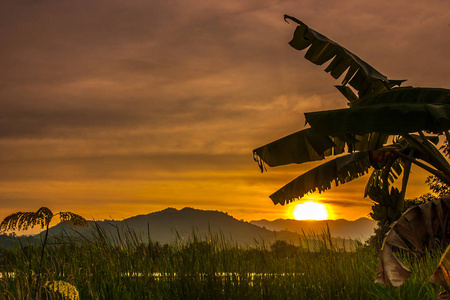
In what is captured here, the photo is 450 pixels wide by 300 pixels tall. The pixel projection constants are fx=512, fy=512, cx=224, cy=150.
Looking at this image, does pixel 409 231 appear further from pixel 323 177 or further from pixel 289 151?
pixel 323 177

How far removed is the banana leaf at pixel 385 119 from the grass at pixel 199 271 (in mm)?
2353

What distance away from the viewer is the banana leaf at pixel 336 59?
9.41 metres

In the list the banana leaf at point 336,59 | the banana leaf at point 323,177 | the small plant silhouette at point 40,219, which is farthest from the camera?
the banana leaf at point 323,177

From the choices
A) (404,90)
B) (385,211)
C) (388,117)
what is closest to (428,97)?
(404,90)

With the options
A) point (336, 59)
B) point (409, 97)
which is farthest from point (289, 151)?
point (409, 97)

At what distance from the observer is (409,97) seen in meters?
7.34

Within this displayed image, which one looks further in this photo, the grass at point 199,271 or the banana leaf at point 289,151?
the banana leaf at point 289,151

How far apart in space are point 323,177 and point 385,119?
17.2ft

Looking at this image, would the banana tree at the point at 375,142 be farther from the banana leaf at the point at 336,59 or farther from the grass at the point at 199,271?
the grass at the point at 199,271

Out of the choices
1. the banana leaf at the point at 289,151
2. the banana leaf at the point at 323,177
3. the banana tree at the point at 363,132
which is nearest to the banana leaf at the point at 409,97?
the banana tree at the point at 363,132

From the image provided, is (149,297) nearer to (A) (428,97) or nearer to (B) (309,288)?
(B) (309,288)

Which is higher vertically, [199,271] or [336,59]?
[336,59]

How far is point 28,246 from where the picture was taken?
8.61 metres

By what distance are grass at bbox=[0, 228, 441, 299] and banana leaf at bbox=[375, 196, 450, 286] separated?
868 mm
